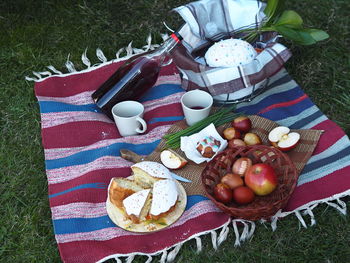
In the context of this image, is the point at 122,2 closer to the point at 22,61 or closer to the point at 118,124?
the point at 22,61

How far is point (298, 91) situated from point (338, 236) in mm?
684

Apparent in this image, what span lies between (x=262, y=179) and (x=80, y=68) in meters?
1.07

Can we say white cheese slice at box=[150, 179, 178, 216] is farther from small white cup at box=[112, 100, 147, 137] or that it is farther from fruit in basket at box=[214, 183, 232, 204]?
small white cup at box=[112, 100, 147, 137]

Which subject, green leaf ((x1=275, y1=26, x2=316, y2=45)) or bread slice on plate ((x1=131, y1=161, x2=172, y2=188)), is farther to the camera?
green leaf ((x1=275, y1=26, x2=316, y2=45))

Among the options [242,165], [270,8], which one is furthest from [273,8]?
[242,165]

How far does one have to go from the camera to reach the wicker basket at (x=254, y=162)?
133 centimetres

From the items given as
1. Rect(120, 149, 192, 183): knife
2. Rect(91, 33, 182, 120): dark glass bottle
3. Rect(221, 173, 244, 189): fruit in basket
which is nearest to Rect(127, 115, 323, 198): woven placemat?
Rect(120, 149, 192, 183): knife

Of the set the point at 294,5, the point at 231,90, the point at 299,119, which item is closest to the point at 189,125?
the point at 231,90

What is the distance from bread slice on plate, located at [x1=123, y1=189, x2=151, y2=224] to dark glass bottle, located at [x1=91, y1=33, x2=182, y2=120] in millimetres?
541

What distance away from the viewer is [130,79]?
5.82 ft

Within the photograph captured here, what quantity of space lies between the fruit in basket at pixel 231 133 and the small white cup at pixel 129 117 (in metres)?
0.29

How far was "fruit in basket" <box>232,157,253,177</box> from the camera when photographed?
1.43 m

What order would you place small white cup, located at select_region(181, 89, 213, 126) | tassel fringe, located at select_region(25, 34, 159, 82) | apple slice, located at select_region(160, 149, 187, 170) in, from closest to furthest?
apple slice, located at select_region(160, 149, 187, 170) < small white cup, located at select_region(181, 89, 213, 126) < tassel fringe, located at select_region(25, 34, 159, 82)

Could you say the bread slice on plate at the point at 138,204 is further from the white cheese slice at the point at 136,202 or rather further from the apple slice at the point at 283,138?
the apple slice at the point at 283,138
